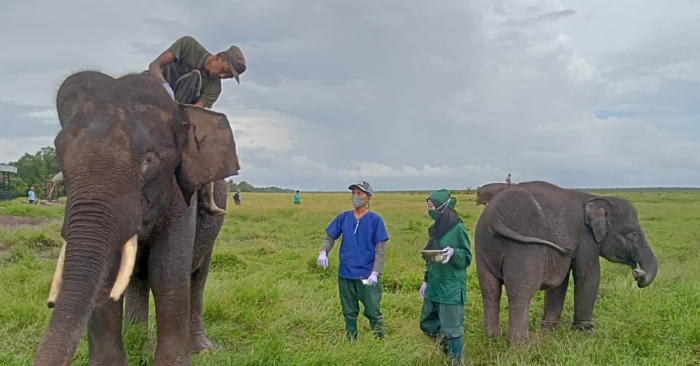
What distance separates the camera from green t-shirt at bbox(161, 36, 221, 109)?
4.82m

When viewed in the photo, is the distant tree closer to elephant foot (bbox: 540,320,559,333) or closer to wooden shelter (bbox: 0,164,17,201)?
wooden shelter (bbox: 0,164,17,201)

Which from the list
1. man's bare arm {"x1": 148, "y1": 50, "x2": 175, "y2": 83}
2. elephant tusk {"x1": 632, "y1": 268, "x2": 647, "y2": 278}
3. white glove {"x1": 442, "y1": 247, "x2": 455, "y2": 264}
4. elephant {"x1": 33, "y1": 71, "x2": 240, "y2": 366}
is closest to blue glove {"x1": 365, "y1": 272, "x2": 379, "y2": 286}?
white glove {"x1": 442, "y1": 247, "x2": 455, "y2": 264}

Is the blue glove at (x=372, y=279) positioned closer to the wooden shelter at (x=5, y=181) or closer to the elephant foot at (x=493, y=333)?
the elephant foot at (x=493, y=333)

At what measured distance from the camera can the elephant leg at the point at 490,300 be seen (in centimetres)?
690

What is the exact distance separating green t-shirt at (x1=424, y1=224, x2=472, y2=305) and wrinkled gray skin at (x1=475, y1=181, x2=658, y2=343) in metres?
0.89

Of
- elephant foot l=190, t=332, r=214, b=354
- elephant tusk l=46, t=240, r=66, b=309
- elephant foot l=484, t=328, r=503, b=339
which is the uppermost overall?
elephant tusk l=46, t=240, r=66, b=309

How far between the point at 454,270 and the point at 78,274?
381 cm

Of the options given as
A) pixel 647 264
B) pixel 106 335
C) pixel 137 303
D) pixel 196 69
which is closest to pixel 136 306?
pixel 137 303

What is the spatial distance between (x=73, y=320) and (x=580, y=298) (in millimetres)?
5869

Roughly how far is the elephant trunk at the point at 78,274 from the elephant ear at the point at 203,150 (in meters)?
0.69

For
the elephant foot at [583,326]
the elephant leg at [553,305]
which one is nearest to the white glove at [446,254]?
the elephant leg at [553,305]

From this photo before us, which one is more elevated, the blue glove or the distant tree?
the distant tree

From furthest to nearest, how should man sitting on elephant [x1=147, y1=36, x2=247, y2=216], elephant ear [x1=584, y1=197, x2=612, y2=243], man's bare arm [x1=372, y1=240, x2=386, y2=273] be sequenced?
elephant ear [x1=584, y1=197, x2=612, y2=243]
man's bare arm [x1=372, y1=240, x2=386, y2=273]
man sitting on elephant [x1=147, y1=36, x2=247, y2=216]

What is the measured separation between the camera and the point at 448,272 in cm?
604
